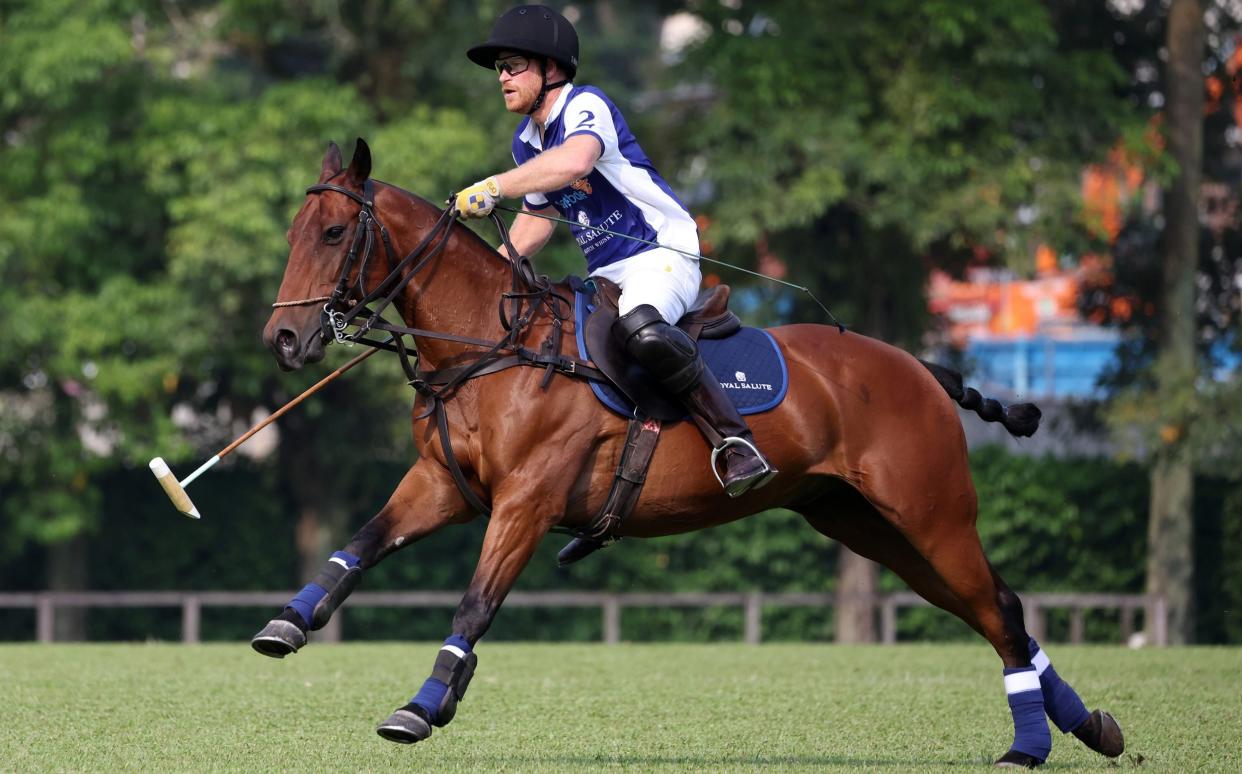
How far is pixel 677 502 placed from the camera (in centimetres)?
828

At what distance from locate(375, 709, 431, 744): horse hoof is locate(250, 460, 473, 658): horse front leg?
0.63 m

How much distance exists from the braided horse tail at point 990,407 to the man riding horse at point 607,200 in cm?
135

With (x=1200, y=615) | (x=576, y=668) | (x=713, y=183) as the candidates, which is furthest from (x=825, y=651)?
(x=1200, y=615)

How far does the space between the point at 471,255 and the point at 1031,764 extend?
11.1 feet

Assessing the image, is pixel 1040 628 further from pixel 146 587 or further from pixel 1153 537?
pixel 146 587

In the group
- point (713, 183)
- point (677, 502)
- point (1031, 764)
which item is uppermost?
point (713, 183)

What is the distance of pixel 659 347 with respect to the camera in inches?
312

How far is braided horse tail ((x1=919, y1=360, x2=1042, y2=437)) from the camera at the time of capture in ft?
30.0

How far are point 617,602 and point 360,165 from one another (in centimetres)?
1596

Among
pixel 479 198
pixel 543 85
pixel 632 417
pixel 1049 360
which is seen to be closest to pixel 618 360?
pixel 632 417

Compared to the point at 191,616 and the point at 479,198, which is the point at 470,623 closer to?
the point at 479,198

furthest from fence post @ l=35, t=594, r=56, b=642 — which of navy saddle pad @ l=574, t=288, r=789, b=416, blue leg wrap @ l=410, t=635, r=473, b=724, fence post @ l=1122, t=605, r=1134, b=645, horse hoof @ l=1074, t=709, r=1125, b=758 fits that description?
horse hoof @ l=1074, t=709, r=1125, b=758

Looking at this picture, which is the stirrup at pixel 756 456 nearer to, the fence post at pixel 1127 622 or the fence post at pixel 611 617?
the fence post at pixel 611 617

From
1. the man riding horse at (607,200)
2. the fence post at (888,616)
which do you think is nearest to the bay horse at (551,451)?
the man riding horse at (607,200)
